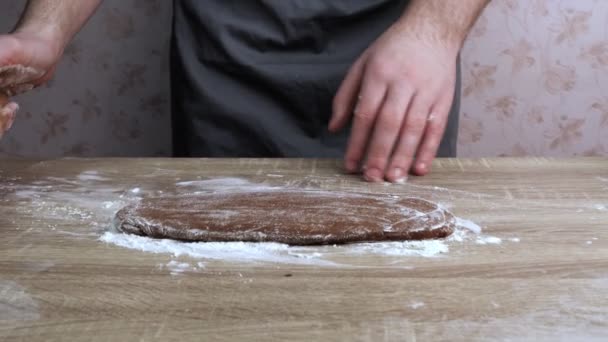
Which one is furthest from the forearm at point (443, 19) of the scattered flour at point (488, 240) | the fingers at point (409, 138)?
the scattered flour at point (488, 240)

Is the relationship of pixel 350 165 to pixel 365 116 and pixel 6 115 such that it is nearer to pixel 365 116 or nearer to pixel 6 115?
pixel 365 116

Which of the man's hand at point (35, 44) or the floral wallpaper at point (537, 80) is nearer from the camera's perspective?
the man's hand at point (35, 44)

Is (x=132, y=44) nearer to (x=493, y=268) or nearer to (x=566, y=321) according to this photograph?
(x=493, y=268)

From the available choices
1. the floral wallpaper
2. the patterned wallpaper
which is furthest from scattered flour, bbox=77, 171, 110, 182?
the floral wallpaper

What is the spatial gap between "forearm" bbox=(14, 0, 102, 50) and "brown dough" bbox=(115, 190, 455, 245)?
48 cm

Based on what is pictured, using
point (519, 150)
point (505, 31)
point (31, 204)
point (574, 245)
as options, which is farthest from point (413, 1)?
point (519, 150)

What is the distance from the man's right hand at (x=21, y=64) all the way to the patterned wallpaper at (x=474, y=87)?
0.66 meters

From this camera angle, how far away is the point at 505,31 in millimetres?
1853

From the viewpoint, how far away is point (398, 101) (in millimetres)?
1005

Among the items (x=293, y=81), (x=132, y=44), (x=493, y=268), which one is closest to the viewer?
(x=493, y=268)

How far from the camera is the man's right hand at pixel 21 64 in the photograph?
1.00 metres

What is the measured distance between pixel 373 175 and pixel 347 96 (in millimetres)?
121

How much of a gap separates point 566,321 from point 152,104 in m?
1.47

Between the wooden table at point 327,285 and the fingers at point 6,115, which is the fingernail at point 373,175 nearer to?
the wooden table at point 327,285
